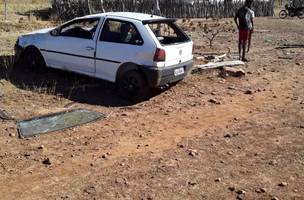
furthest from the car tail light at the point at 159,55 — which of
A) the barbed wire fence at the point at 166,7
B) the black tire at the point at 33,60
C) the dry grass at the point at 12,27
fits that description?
the barbed wire fence at the point at 166,7

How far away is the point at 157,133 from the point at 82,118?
1.37 meters

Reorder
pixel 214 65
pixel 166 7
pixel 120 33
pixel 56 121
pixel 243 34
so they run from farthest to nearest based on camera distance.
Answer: pixel 166 7 < pixel 243 34 < pixel 214 65 < pixel 120 33 < pixel 56 121

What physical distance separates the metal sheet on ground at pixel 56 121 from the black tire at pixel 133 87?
3.52 feet

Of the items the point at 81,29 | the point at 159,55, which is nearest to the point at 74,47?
the point at 81,29

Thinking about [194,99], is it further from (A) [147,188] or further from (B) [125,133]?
(A) [147,188]

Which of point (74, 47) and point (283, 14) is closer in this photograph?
point (74, 47)

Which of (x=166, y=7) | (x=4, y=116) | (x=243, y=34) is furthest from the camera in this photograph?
(x=166, y=7)

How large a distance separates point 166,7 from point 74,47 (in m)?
17.4

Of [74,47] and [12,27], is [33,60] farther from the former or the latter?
[12,27]

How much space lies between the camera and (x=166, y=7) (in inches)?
1046

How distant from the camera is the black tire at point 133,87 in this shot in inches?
357

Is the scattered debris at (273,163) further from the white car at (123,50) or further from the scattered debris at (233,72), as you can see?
the scattered debris at (233,72)

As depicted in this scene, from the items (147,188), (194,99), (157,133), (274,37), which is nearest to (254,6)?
(274,37)

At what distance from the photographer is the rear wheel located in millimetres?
10523
